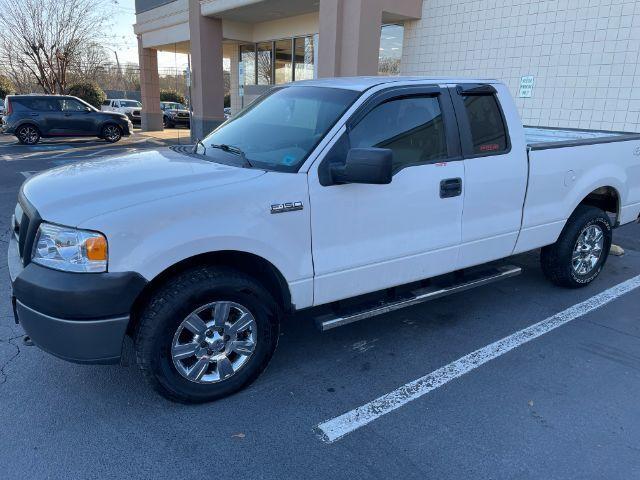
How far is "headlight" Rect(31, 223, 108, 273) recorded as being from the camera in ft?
8.41

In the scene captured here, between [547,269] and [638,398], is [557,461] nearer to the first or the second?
[638,398]

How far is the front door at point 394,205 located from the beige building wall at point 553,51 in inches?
241

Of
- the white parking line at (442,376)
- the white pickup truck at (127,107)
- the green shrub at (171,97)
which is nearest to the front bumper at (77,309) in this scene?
the white parking line at (442,376)

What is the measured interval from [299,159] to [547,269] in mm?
3171

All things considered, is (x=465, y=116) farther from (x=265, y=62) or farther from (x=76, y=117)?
(x=76, y=117)

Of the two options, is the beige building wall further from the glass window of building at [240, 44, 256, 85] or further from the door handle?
the glass window of building at [240, 44, 256, 85]

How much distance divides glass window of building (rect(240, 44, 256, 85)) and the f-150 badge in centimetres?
1724

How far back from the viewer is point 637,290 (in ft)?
16.9

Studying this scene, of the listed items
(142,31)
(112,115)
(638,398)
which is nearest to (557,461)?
(638,398)

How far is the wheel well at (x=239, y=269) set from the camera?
2.86 m

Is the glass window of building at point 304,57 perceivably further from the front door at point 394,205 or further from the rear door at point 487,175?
the front door at point 394,205

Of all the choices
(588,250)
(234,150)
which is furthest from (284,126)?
(588,250)

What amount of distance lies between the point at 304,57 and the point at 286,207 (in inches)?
567

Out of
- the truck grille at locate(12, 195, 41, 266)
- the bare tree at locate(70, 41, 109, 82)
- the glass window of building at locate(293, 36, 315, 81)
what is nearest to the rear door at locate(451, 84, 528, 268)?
the truck grille at locate(12, 195, 41, 266)
